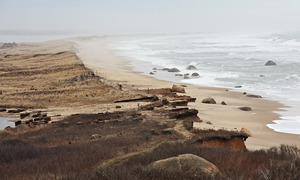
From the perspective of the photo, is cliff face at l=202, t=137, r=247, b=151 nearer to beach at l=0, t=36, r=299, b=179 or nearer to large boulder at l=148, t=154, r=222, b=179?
beach at l=0, t=36, r=299, b=179

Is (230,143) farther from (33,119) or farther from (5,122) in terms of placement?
(5,122)

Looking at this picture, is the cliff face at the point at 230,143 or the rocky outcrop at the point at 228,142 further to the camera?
the cliff face at the point at 230,143

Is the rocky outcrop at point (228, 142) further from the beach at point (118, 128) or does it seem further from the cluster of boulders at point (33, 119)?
the cluster of boulders at point (33, 119)

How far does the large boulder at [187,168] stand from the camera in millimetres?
5512

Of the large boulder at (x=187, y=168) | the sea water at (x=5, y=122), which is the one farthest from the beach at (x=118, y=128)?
the sea water at (x=5, y=122)

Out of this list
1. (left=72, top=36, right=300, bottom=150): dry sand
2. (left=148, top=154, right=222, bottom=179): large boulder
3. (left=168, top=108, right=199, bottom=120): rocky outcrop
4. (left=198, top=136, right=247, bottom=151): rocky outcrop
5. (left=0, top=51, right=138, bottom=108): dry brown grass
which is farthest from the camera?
(left=0, top=51, right=138, bottom=108): dry brown grass

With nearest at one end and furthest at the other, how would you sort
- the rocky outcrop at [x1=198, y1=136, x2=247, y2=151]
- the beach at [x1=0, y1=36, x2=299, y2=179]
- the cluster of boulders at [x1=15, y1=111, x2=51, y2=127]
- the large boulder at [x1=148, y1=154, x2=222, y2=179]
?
the large boulder at [x1=148, y1=154, x2=222, y2=179] < the beach at [x1=0, y1=36, x2=299, y2=179] < the rocky outcrop at [x1=198, y1=136, x2=247, y2=151] < the cluster of boulders at [x1=15, y1=111, x2=51, y2=127]

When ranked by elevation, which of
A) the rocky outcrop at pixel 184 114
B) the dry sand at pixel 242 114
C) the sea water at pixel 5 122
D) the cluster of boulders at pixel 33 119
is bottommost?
the sea water at pixel 5 122

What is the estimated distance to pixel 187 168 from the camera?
573cm

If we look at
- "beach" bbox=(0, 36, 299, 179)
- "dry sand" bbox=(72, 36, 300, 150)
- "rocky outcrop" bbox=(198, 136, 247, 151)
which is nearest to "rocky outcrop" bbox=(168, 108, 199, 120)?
"beach" bbox=(0, 36, 299, 179)

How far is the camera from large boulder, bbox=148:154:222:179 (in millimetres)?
5512

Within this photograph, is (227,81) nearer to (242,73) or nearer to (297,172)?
(242,73)

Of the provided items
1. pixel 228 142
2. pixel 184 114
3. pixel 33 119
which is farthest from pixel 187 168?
pixel 33 119

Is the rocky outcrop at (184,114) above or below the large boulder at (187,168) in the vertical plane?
below
